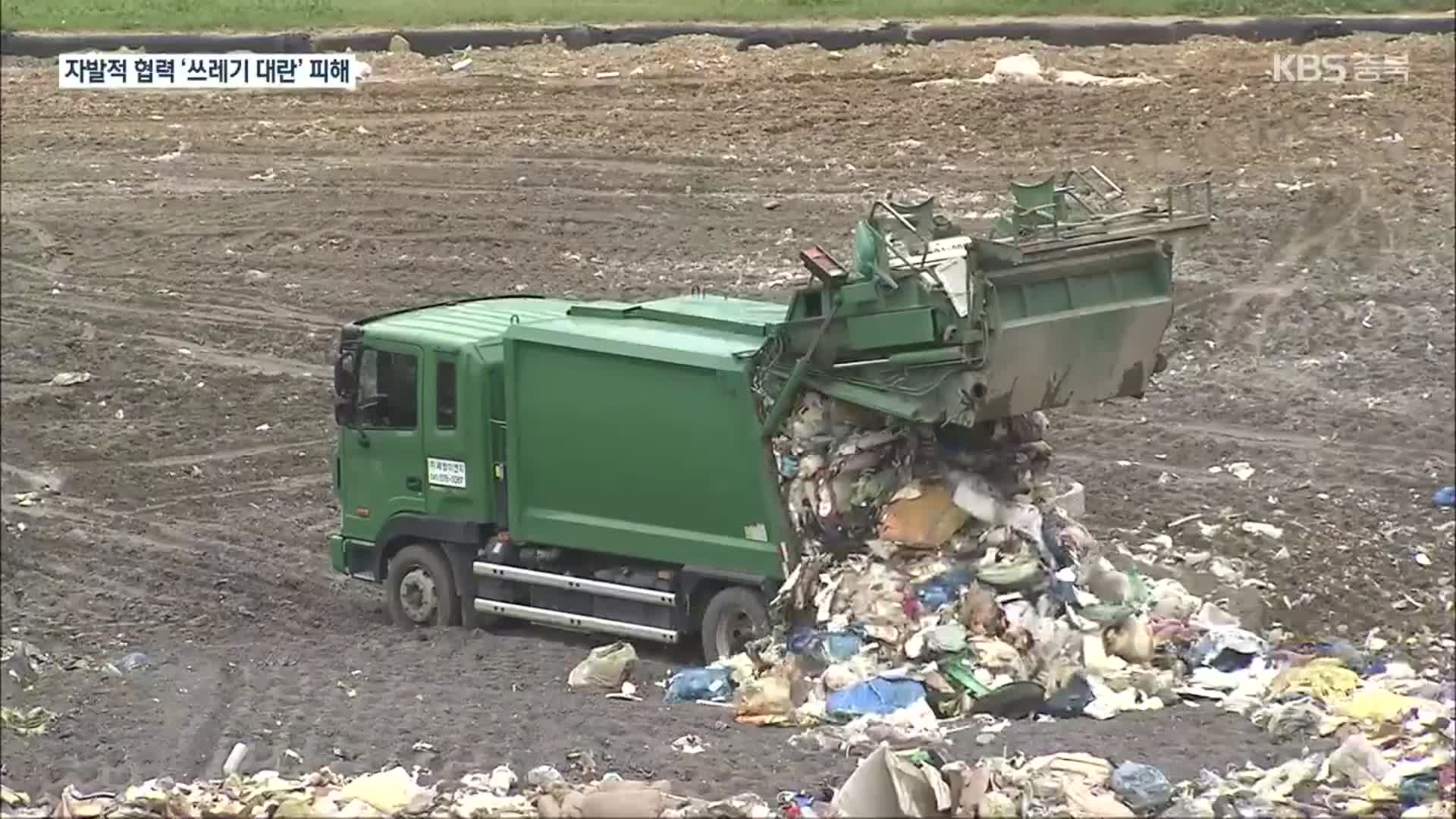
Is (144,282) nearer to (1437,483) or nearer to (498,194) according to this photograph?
(498,194)

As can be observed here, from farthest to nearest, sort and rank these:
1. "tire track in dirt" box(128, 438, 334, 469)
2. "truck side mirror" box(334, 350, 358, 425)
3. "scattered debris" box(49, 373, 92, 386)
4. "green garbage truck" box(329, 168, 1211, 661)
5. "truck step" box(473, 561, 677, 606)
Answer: "scattered debris" box(49, 373, 92, 386)
"tire track in dirt" box(128, 438, 334, 469)
"truck side mirror" box(334, 350, 358, 425)
"truck step" box(473, 561, 677, 606)
"green garbage truck" box(329, 168, 1211, 661)

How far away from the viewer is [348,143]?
22.6m

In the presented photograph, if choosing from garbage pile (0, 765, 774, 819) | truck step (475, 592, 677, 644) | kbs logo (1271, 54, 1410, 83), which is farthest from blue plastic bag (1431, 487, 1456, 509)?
kbs logo (1271, 54, 1410, 83)

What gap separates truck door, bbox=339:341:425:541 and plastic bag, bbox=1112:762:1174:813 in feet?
16.1

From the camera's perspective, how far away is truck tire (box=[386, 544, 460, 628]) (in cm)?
1255

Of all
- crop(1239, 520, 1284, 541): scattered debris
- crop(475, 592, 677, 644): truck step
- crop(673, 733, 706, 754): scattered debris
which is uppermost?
crop(1239, 520, 1284, 541): scattered debris

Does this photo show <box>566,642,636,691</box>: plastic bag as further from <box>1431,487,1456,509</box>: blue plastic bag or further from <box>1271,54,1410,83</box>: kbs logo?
→ <box>1271,54,1410,83</box>: kbs logo

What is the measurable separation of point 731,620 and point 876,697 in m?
1.28

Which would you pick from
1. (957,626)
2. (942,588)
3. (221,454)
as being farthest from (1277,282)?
(957,626)

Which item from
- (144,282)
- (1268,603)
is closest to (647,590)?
(1268,603)

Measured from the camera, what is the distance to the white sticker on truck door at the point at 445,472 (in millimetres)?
12258

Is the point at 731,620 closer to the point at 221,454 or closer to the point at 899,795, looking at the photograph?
the point at 899,795

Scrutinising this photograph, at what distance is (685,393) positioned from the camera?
11.2 m

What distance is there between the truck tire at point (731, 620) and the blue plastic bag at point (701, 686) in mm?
354
